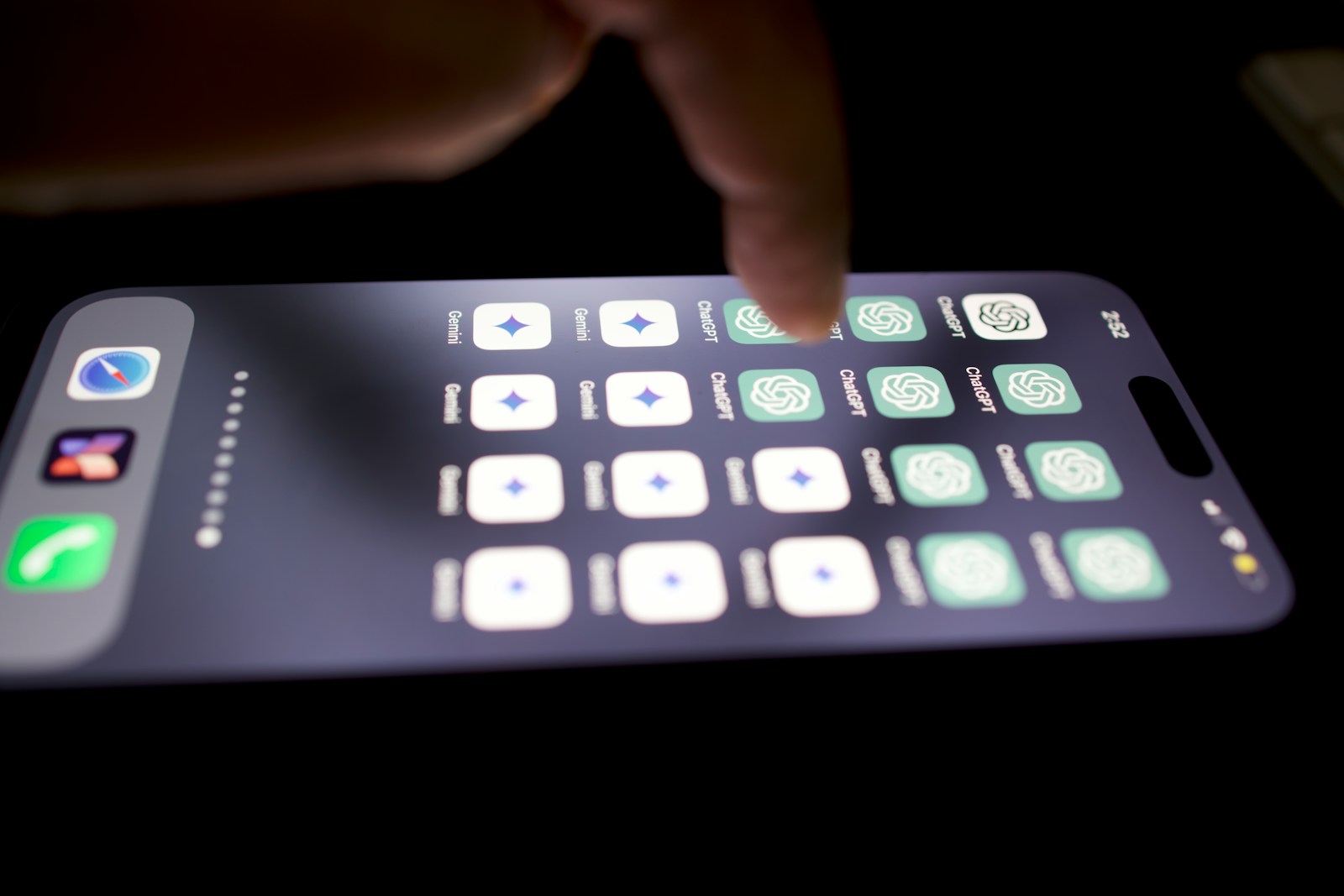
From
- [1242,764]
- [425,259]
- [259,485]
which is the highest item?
[425,259]

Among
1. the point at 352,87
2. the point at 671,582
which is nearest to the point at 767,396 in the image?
the point at 671,582

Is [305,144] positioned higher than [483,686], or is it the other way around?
[305,144]

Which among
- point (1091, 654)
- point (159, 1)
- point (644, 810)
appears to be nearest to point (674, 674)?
point (644, 810)

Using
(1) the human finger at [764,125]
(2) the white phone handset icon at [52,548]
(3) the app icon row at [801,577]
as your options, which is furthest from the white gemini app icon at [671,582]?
(2) the white phone handset icon at [52,548]

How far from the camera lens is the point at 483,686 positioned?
0.40 meters

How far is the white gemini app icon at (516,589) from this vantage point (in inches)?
16.1

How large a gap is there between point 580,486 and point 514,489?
0.09 feet

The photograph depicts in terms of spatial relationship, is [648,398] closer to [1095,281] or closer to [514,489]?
[514,489]

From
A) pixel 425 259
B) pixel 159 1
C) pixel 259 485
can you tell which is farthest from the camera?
pixel 425 259

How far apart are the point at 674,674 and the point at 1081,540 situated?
0.19m

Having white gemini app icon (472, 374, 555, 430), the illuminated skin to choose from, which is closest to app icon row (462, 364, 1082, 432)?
white gemini app icon (472, 374, 555, 430)

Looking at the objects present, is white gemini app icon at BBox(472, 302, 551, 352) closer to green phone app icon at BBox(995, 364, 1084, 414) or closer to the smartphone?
the smartphone

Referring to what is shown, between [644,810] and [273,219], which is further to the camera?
[273,219]

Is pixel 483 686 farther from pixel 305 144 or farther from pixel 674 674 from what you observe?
pixel 305 144
